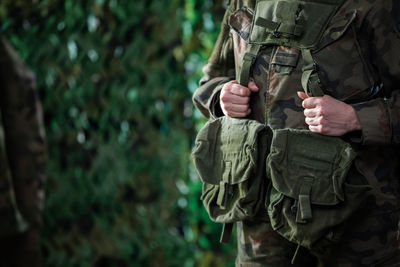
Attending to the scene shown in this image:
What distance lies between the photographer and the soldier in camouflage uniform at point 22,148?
359cm

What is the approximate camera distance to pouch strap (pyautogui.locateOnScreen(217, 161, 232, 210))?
187 centimetres

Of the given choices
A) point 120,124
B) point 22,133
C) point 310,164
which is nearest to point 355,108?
point 310,164

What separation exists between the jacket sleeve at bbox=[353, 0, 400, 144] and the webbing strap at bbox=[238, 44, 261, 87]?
31 cm

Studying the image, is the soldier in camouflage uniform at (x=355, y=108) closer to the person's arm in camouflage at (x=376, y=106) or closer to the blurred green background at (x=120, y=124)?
the person's arm in camouflage at (x=376, y=106)

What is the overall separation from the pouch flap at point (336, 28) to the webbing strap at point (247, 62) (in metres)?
0.19

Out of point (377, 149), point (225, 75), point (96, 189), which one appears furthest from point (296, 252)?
point (96, 189)

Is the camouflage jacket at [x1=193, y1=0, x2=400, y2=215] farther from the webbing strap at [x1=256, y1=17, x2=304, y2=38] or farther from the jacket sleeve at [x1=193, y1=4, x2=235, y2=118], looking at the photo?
the jacket sleeve at [x1=193, y1=4, x2=235, y2=118]

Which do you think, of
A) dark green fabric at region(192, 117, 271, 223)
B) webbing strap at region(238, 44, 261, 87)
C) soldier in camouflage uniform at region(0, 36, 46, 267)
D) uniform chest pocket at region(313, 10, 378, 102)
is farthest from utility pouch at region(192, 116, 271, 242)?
soldier in camouflage uniform at region(0, 36, 46, 267)

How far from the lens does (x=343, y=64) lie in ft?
5.64

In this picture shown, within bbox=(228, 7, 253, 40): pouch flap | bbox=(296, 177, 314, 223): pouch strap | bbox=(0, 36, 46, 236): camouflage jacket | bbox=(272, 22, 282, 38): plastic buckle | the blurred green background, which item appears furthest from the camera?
bbox=(0, 36, 46, 236): camouflage jacket

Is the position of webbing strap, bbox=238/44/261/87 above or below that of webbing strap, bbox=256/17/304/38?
below

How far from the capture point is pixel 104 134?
3.54m

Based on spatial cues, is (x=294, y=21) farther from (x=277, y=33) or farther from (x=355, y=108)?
(x=355, y=108)

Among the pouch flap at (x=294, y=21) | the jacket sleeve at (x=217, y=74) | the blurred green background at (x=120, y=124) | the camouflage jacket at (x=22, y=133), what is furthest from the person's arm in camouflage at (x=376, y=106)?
the camouflage jacket at (x=22, y=133)
